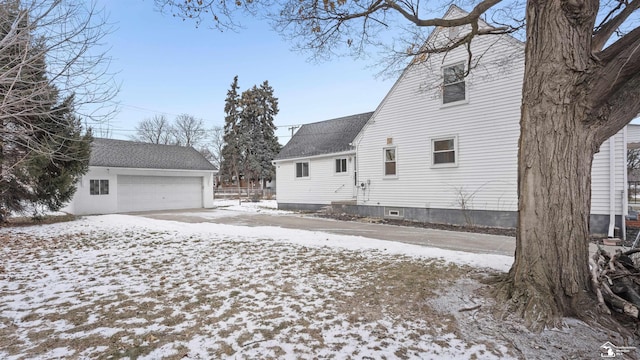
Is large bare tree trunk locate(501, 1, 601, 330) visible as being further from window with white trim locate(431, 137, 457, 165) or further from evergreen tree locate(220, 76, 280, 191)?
evergreen tree locate(220, 76, 280, 191)

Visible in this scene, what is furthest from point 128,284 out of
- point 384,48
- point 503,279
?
point 384,48

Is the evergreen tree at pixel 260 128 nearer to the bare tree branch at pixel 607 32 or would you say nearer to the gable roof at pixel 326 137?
the gable roof at pixel 326 137

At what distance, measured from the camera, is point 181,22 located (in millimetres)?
5488

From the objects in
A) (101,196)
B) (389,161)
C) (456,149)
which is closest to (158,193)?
(101,196)

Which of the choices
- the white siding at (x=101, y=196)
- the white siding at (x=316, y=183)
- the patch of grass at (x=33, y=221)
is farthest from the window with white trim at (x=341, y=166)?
the patch of grass at (x=33, y=221)

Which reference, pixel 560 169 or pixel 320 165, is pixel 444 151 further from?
pixel 560 169

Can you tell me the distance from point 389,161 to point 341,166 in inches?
117

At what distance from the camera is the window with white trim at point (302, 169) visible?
16.8 meters

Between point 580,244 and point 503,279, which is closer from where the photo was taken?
point 580,244

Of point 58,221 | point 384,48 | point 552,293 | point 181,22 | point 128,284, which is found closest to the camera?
point 552,293

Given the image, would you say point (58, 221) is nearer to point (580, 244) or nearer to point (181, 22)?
point (181, 22)

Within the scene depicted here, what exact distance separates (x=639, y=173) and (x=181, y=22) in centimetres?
3921

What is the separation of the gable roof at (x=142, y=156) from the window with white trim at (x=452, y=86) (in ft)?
49.8

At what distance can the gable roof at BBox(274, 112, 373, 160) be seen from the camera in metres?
15.6
